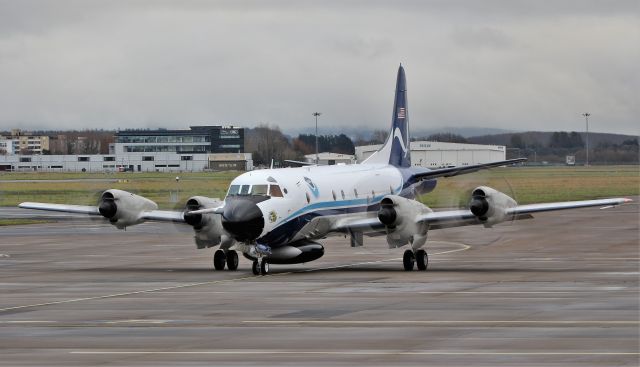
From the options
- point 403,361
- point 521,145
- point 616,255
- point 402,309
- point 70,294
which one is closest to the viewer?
point 403,361

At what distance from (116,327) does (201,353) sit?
4323 millimetres

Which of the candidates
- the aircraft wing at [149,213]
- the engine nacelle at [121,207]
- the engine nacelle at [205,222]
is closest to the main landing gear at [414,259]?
the engine nacelle at [205,222]

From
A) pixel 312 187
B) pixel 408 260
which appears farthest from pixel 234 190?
pixel 408 260

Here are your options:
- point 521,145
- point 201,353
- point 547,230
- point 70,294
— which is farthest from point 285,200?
point 521,145

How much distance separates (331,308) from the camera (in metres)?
25.2

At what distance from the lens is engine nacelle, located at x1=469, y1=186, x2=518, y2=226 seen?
115 feet

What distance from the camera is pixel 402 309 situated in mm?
24781

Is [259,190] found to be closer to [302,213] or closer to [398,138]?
[302,213]

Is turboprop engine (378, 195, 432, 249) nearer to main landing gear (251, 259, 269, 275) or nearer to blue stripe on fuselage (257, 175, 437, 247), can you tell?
blue stripe on fuselage (257, 175, 437, 247)

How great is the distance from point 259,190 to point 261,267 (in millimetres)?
2354

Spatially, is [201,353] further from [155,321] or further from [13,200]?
[13,200]

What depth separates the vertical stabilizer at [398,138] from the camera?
4562 centimetres

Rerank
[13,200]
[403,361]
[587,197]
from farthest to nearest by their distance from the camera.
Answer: [13,200] → [587,197] → [403,361]

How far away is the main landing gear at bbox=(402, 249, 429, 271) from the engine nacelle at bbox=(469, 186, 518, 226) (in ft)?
7.25
